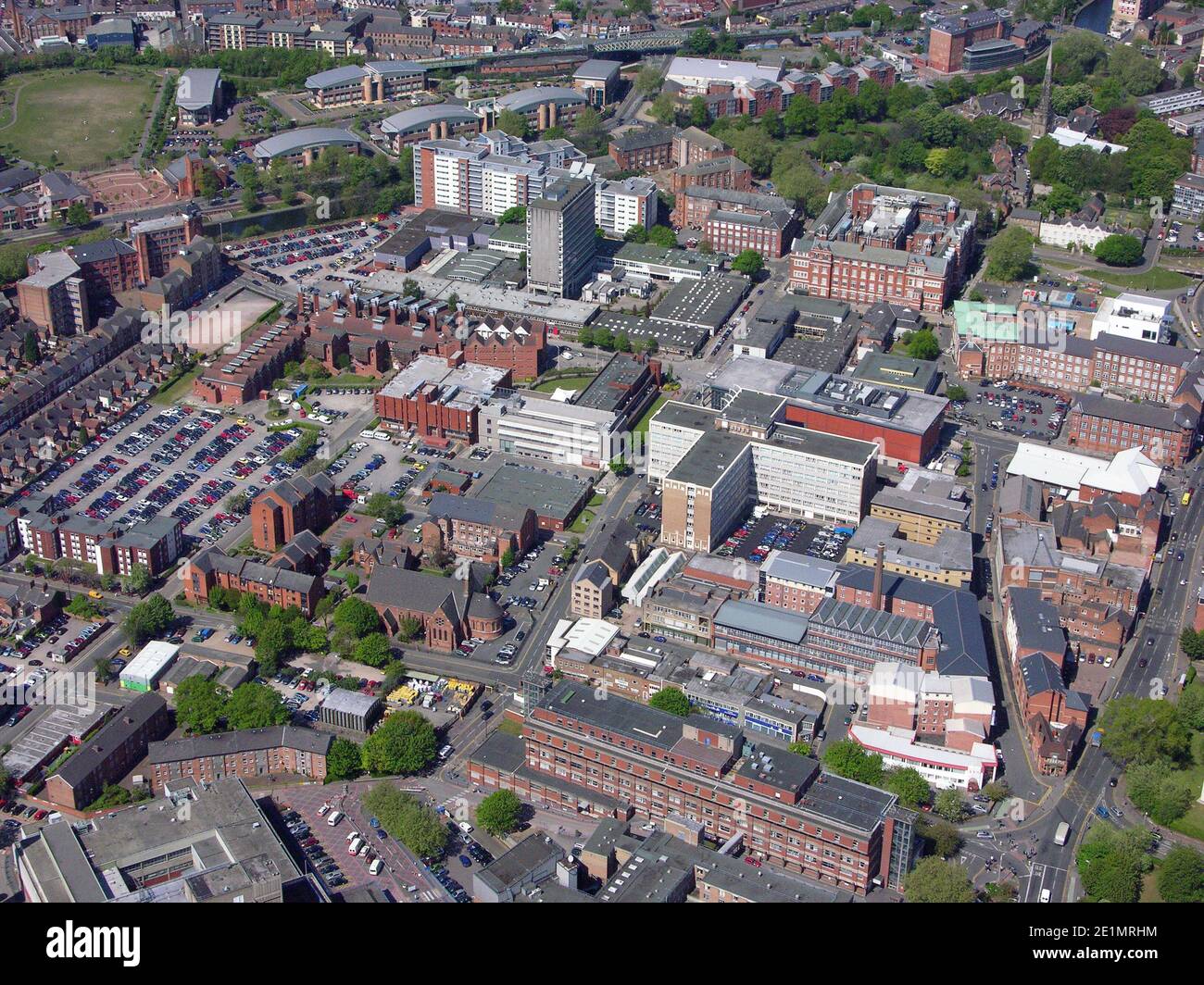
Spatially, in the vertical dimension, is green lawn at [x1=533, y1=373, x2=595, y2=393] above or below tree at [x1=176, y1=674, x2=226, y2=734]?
above

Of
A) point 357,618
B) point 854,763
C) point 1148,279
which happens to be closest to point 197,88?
point 357,618

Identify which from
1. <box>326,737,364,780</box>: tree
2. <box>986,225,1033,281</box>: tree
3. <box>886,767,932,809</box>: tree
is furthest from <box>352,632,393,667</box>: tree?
<box>986,225,1033,281</box>: tree

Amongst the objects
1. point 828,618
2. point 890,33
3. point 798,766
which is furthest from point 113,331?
point 890,33

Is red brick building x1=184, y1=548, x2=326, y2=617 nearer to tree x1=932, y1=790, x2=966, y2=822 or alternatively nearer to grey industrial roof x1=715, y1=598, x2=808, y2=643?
grey industrial roof x1=715, y1=598, x2=808, y2=643

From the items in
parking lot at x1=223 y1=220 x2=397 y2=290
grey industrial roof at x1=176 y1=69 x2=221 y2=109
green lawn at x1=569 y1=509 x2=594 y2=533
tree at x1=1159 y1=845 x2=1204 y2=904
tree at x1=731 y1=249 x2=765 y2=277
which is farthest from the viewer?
grey industrial roof at x1=176 y1=69 x2=221 y2=109

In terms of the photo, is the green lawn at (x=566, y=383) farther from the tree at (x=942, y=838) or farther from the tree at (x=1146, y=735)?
the tree at (x=942, y=838)
